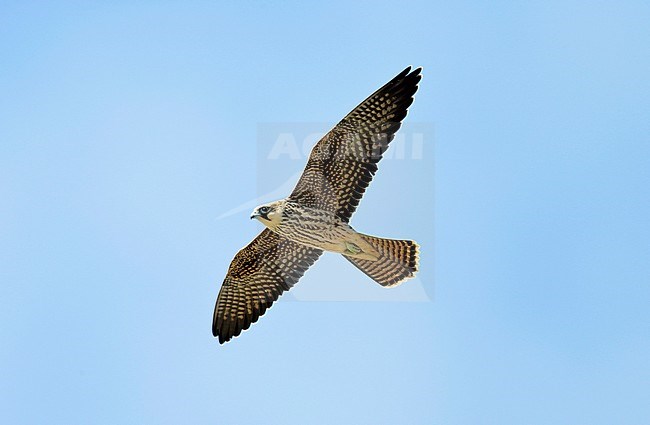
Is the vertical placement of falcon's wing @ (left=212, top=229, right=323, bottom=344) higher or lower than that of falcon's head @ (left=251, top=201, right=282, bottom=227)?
lower

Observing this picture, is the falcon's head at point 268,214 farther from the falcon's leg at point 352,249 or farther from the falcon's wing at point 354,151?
the falcon's leg at point 352,249

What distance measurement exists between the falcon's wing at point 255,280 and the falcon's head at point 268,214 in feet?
3.56

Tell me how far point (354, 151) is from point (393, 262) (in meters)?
1.83

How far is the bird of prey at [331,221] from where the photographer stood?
13.0 metres

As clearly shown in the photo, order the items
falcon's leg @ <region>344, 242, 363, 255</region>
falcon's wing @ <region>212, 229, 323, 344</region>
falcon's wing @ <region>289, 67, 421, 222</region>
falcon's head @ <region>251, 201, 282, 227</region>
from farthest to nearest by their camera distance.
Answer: falcon's wing @ <region>212, 229, 323, 344</region>, falcon's leg @ <region>344, 242, 363, 255</region>, falcon's head @ <region>251, 201, 282, 227</region>, falcon's wing @ <region>289, 67, 421, 222</region>

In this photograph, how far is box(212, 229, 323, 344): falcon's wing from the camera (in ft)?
47.7

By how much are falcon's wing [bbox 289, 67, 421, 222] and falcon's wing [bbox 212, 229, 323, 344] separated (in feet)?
4.02

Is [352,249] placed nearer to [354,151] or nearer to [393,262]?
[393,262]

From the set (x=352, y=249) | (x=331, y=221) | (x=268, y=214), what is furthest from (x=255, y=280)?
(x=331, y=221)

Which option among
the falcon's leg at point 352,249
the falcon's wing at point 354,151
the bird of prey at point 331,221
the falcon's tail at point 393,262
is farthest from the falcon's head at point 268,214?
the falcon's tail at point 393,262

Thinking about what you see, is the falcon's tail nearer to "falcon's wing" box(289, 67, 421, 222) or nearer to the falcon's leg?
the falcon's leg

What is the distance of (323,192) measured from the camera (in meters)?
13.5

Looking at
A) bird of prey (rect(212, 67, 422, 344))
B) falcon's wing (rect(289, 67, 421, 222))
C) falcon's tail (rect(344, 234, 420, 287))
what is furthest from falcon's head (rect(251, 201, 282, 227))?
falcon's tail (rect(344, 234, 420, 287))

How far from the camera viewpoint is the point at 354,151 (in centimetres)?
1323
